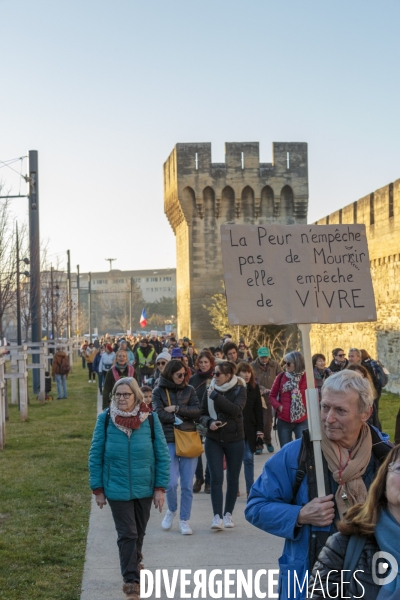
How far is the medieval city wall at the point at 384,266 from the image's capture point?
2308 cm

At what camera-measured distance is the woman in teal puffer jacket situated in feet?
21.9

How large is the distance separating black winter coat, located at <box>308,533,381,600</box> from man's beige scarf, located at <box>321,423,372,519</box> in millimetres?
718

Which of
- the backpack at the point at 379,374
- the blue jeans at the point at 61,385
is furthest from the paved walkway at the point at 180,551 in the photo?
the blue jeans at the point at 61,385

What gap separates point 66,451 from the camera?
47.0 ft

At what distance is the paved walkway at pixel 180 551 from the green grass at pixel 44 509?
0.13m

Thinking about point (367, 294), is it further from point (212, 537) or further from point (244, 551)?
point (212, 537)

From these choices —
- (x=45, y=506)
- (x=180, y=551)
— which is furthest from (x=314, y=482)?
(x=45, y=506)

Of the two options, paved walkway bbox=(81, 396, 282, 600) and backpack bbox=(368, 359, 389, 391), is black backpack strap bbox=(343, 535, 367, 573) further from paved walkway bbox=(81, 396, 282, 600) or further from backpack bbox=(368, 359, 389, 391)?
backpack bbox=(368, 359, 389, 391)

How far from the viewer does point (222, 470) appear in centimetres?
897

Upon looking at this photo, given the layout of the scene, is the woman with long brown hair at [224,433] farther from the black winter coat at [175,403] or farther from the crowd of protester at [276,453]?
the black winter coat at [175,403]

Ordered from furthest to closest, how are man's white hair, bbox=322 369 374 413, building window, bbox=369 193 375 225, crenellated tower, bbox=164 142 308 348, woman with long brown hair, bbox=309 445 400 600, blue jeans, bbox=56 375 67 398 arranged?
crenellated tower, bbox=164 142 308 348 → blue jeans, bbox=56 375 67 398 → building window, bbox=369 193 375 225 → man's white hair, bbox=322 369 374 413 → woman with long brown hair, bbox=309 445 400 600

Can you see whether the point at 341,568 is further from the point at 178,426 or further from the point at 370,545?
the point at 178,426

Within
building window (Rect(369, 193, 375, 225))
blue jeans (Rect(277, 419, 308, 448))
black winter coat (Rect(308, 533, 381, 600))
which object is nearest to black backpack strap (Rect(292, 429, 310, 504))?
black winter coat (Rect(308, 533, 381, 600))

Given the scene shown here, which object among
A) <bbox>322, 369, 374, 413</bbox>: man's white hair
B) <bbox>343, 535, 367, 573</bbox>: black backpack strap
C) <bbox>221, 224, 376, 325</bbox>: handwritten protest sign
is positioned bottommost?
<bbox>343, 535, 367, 573</bbox>: black backpack strap
